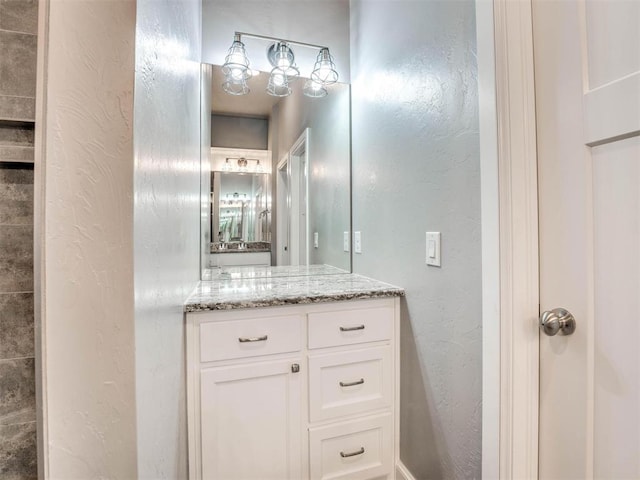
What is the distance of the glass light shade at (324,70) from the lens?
69.9 inches

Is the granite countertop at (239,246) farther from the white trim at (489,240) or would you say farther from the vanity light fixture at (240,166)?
the white trim at (489,240)

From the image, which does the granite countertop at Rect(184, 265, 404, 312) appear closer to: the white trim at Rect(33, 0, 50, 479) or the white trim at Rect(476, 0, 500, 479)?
the white trim at Rect(476, 0, 500, 479)

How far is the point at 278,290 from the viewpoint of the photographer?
4.35 ft

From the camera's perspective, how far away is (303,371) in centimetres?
118

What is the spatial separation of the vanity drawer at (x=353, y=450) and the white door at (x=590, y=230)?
2.07 feet

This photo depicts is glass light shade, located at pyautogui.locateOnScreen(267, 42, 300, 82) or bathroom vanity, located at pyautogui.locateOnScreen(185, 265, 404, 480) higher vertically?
glass light shade, located at pyautogui.locateOnScreen(267, 42, 300, 82)

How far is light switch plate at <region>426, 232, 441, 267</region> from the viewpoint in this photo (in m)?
1.04

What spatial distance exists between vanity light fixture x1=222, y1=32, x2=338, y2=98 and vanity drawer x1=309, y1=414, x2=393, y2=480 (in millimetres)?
1821

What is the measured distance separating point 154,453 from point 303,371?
678mm

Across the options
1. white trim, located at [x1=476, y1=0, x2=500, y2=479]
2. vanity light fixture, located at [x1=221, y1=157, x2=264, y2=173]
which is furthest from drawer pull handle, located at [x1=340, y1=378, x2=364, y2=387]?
vanity light fixture, located at [x1=221, y1=157, x2=264, y2=173]

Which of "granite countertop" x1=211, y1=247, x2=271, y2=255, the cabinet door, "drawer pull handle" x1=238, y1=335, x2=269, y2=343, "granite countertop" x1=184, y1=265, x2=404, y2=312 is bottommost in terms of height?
the cabinet door

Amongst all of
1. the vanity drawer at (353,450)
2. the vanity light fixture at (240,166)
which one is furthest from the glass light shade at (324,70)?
the vanity drawer at (353,450)

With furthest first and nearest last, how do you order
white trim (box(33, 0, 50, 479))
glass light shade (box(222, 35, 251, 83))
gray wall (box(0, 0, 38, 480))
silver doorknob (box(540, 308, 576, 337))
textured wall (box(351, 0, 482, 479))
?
glass light shade (box(222, 35, 251, 83))
textured wall (box(351, 0, 482, 479))
silver doorknob (box(540, 308, 576, 337))
gray wall (box(0, 0, 38, 480))
white trim (box(33, 0, 50, 479))

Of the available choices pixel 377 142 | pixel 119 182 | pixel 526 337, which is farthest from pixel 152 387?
pixel 377 142
